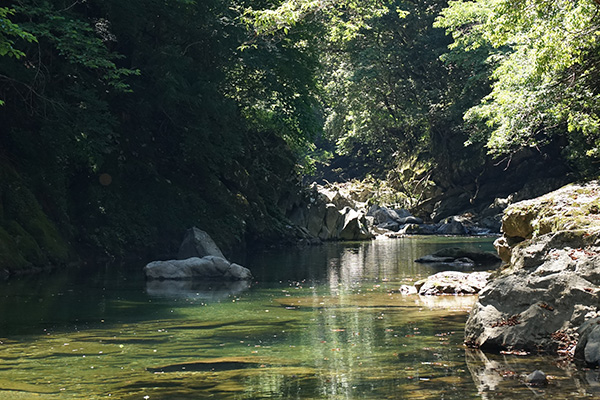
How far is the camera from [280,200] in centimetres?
3522

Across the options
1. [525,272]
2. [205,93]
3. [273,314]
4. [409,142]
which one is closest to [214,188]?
[205,93]

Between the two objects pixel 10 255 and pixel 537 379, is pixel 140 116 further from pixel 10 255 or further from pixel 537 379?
pixel 537 379

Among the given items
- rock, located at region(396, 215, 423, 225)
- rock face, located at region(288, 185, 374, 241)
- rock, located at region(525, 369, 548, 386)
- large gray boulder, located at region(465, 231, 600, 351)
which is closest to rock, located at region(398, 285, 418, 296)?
large gray boulder, located at region(465, 231, 600, 351)

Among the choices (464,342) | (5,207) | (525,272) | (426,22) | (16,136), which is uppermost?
(426,22)

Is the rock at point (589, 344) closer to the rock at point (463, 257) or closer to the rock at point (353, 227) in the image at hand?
the rock at point (463, 257)

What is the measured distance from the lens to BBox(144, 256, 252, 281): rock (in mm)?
18078

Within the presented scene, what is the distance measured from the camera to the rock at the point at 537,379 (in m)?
6.70

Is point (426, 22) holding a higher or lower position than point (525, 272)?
higher

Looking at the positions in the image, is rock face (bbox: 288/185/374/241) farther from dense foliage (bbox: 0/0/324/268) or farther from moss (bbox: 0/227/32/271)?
moss (bbox: 0/227/32/271)

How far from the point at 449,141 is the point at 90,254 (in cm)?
3301

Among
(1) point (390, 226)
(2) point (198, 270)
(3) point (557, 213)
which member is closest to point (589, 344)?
(3) point (557, 213)

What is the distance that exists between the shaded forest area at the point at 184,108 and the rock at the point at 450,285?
493 centimetres

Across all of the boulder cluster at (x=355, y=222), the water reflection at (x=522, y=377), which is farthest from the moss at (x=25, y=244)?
the boulder cluster at (x=355, y=222)

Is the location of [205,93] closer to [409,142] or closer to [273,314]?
[273,314]
